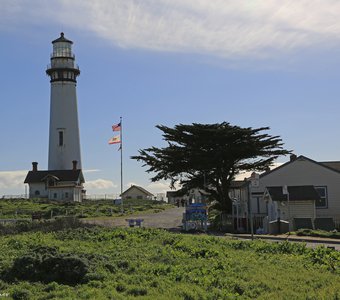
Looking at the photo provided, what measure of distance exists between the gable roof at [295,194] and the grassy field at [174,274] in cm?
1598

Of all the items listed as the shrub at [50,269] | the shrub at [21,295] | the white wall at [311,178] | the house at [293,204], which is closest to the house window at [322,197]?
the white wall at [311,178]

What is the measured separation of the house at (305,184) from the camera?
114ft

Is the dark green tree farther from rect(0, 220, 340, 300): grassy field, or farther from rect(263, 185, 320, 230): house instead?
rect(0, 220, 340, 300): grassy field

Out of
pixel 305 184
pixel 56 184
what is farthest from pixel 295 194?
pixel 56 184

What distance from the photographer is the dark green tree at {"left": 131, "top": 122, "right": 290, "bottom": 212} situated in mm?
39781

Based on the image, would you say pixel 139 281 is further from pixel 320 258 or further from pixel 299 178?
pixel 299 178

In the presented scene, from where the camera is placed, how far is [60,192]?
248ft

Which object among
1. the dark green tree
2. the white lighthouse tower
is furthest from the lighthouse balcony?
the dark green tree

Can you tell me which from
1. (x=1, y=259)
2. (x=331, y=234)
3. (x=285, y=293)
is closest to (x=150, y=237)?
(x=1, y=259)

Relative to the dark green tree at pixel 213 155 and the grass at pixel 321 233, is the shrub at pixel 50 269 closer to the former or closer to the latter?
the grass at pixel 321 233

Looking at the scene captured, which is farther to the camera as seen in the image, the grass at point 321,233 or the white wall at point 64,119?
the white wall at point 64,119

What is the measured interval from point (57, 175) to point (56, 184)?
1.45 meters

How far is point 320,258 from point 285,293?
167 inches

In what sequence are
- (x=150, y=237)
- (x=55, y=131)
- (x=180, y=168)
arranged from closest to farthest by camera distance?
1. (x=150, y=237)
2. (x=180, y=168)
3. (x=55, y=131)
